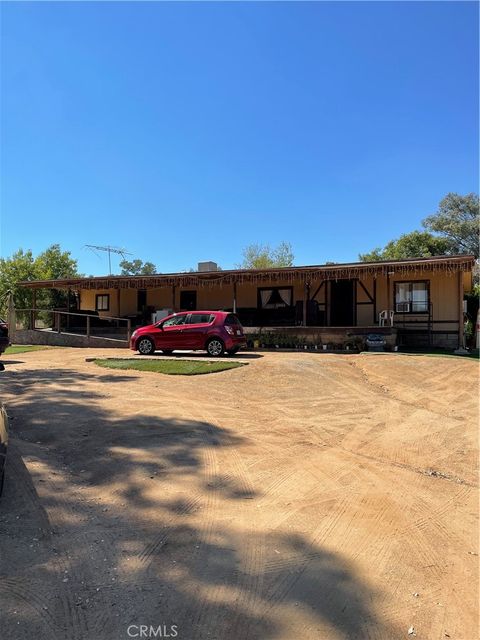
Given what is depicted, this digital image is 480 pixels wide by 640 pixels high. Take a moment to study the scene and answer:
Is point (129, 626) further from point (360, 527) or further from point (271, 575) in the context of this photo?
point (360, 527)

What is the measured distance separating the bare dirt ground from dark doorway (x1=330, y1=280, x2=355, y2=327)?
45.1ft

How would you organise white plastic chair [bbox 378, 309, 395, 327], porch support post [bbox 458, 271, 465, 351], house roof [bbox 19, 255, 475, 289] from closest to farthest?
1. house roof [bbox 19, 255, 475, 289]
2. porch support post [bbox 458, 271, 465, 351]
3. white plastic chair [bbox 378, 309, 395, 327]

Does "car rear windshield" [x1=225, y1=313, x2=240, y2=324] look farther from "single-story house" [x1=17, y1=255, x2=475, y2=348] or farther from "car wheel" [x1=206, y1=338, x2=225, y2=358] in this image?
"single-story house" [x1=17, y1=255, x2=475, y2=348]

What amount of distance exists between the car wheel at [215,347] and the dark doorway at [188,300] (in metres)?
9.35

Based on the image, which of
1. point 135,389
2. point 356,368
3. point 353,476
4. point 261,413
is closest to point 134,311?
point 356,368

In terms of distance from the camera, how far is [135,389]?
904 cm

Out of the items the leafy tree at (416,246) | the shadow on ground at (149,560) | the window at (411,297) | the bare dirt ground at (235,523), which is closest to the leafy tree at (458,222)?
the leafy tree at (416,246)

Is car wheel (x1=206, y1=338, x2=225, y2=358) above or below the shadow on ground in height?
above

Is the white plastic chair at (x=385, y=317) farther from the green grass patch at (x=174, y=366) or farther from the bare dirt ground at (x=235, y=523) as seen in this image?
the bare dirt ground at (x=235, y=523)

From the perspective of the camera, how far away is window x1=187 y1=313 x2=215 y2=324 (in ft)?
51.4

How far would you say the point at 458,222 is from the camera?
40.8 m

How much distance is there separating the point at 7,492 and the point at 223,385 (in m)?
6.14

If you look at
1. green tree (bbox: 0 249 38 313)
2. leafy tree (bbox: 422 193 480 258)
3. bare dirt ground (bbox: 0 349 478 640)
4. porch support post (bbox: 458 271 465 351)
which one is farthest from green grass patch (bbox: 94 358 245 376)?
leafy tree (bbox: 422 193 480 258)

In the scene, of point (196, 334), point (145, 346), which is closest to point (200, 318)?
point (196, 334)
